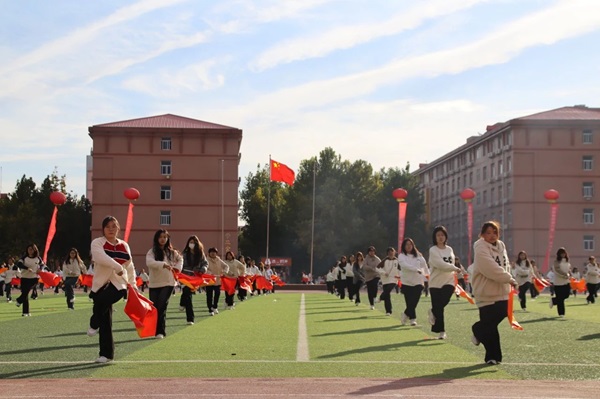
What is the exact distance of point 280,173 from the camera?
81.7m

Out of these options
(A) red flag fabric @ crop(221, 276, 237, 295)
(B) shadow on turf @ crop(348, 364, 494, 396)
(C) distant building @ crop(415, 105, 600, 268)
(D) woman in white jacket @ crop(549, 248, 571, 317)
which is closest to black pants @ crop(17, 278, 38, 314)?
(A) red flag fabric @ crop(221, 276, 237, 295)

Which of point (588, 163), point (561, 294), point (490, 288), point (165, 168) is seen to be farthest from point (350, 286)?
point (588, 163)

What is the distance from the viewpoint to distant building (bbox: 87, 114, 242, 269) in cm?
8769

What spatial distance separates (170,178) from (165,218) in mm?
3582

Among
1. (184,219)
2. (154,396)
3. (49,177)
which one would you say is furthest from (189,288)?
A: (49,177)

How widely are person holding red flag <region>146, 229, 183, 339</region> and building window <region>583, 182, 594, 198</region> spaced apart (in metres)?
77.3

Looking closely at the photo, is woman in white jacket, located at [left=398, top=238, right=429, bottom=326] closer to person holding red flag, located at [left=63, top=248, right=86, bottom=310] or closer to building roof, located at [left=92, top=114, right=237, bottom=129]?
person holding red flag, located at [left=63, top=248, right=86, bottom=310]

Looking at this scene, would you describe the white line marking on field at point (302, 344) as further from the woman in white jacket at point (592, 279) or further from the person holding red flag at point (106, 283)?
the woman in white jacket at point (592, 279)

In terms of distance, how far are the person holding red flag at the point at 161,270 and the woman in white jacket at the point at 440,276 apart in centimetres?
449

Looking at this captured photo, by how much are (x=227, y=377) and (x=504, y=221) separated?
274 ft

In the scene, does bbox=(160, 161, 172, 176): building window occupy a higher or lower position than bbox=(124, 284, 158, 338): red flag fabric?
higher

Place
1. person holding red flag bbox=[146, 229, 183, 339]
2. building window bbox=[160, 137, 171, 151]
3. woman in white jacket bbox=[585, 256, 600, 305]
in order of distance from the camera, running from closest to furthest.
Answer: person holding red flag bbox=[146, 229, 183, 339], woman in white jacket bbox=[585, 256, 600, 305], building window bbox=[160, 137, 171, 151]

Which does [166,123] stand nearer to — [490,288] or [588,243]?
[588,243]

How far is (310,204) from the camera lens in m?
96.8
